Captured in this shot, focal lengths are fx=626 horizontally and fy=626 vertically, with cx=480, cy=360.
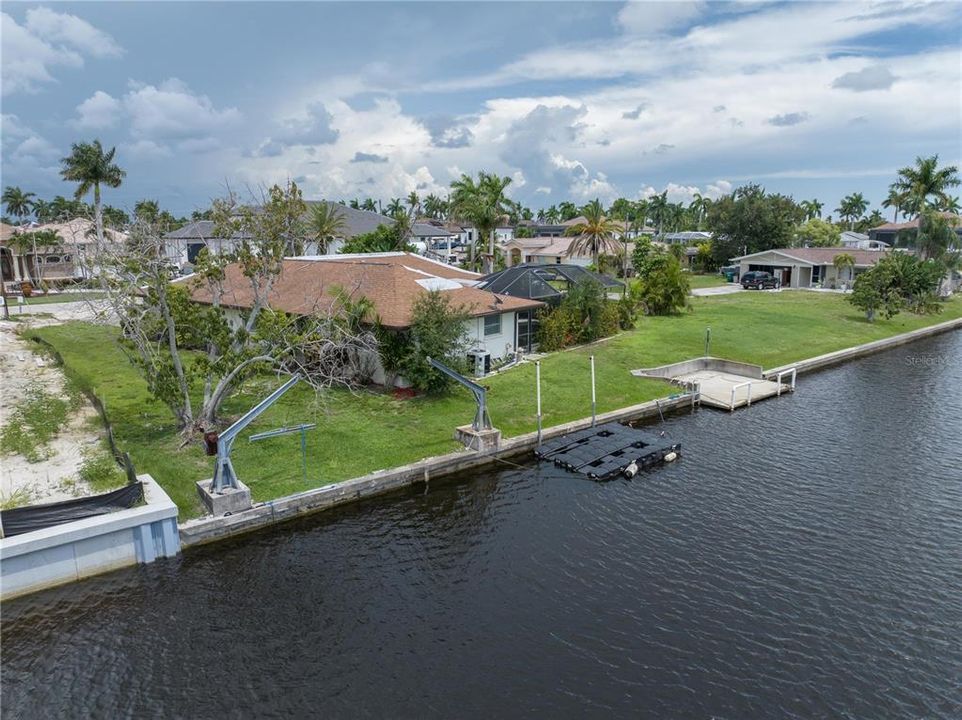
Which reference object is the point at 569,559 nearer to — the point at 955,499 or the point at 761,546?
the point at 761,546

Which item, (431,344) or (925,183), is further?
(925,183)

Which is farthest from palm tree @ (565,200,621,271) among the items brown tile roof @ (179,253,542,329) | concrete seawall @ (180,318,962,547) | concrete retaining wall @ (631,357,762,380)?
concrete seawall @ (180,318,962,547)

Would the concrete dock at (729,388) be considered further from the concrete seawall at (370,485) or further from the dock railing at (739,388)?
the concrete seawall at (370,485)

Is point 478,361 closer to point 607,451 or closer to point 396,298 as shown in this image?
point 396,298

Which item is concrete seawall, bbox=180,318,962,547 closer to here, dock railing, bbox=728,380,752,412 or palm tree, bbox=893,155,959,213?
dock railing, bbox=728,380,752,412

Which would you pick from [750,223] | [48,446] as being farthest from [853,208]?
[48,446]

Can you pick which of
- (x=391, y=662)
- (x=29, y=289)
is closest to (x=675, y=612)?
(x=391, y=662)
